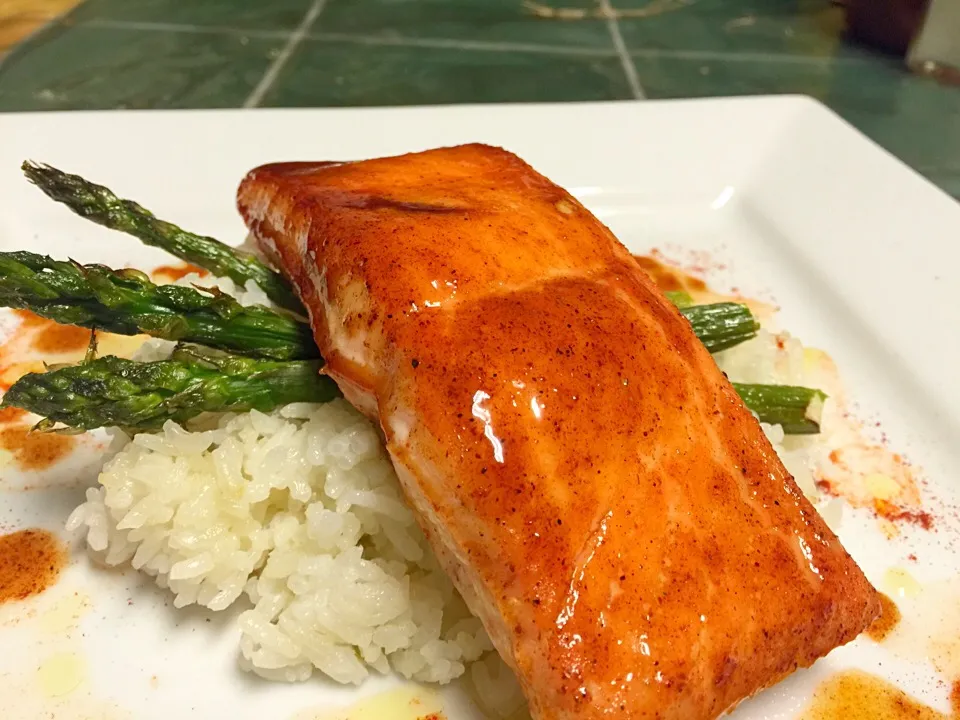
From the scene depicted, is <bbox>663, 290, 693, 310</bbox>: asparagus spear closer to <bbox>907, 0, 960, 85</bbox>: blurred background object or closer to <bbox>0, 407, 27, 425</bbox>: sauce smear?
<bbox>0, 407, 27, 425</bbox>: sauce smear

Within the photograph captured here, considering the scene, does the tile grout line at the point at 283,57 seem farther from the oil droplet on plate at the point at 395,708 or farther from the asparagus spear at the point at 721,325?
the oil droplet on plate at the point at 395,708

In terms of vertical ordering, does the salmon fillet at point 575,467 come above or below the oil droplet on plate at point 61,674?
above

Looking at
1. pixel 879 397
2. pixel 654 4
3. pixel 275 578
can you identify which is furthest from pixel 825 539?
pixel 654 4

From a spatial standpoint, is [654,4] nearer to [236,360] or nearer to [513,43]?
[513,43]

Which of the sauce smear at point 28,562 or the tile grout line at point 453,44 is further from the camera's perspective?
the tile grout line at point 453,44

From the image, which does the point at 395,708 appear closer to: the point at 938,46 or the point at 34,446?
the point at 34,446

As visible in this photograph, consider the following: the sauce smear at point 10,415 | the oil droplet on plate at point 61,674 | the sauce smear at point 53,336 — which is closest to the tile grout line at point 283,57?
the sauce smear at point 53,336
